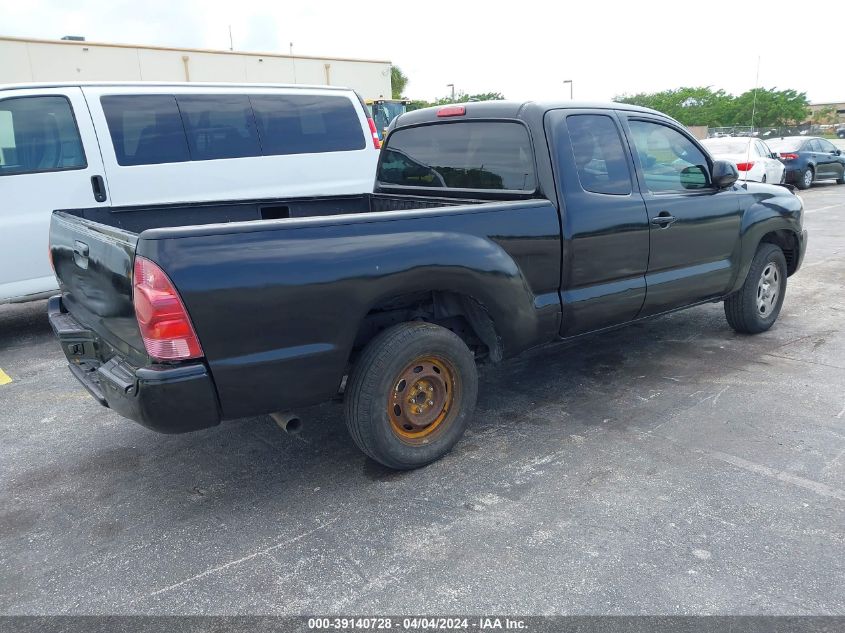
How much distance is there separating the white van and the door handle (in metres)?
3.32

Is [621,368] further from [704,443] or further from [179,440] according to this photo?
[179,440]

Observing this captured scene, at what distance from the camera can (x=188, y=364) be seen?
278 centimetres

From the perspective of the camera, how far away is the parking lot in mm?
2600

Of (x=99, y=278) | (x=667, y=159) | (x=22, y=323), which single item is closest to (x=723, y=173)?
(x=667, y=159)

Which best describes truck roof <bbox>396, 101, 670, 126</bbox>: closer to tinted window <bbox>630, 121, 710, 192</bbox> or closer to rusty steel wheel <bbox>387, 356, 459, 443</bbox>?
tinted window <bbox>630, 121, 710, 192</bbox>

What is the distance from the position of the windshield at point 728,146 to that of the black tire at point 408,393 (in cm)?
1347

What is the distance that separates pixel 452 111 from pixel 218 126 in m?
3.21

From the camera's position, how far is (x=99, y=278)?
10.3ft

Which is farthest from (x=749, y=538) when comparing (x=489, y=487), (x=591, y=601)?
(x=489, y=487)

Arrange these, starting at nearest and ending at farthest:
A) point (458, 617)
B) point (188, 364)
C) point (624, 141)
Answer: point (458, 617), point (188, 364), point (624, 141)

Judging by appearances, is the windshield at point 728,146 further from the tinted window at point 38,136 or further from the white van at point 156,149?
the tinted window at point 38,136

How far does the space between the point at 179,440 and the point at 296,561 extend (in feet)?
4.98

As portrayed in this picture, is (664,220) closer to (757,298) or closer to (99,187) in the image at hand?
(757,298)

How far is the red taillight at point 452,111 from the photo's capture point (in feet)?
14.6
